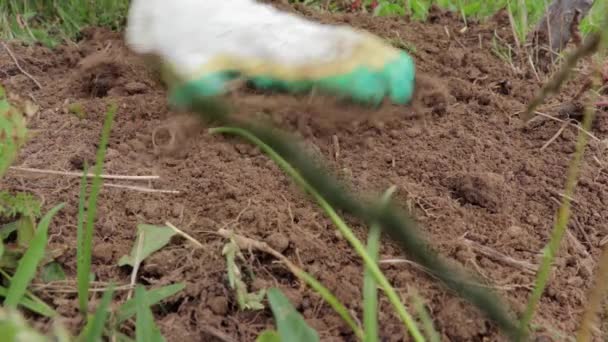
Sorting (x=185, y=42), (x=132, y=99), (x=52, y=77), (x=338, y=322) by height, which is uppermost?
(x=185, y=42)

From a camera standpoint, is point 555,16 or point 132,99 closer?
point 132,99

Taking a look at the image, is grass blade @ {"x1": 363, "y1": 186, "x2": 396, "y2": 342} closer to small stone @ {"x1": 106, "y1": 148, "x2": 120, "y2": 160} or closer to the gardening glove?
the gardening glove

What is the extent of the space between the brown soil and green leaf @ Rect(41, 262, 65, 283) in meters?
0.03

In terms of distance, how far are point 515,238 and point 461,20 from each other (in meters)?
1.17

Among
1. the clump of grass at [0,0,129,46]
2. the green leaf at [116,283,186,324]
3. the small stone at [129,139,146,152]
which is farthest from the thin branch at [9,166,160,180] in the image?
the clump of grass at [0,0,129,46]

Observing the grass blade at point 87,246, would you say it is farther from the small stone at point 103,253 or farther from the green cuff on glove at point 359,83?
the green cuff on glove at point 359,83

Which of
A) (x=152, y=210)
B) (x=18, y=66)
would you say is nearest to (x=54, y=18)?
(x=18, y=66)

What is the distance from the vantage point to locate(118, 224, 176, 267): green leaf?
105cm

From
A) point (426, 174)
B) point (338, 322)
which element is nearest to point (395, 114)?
point (426, 174)

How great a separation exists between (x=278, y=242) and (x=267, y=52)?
0.49 meters

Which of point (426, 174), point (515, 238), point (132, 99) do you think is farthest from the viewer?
point (132, 99)

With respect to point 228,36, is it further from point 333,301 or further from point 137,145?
point 333,301

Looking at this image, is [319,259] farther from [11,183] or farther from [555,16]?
[555,16]

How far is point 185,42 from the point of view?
4.48ft
